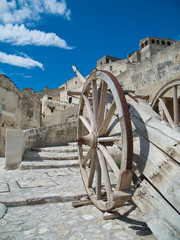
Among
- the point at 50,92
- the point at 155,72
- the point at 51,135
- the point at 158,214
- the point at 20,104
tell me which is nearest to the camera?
the point at 158,214

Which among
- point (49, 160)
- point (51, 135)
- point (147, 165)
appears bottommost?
point (49, 160)

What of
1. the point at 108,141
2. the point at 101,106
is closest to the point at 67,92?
the point at 101,106

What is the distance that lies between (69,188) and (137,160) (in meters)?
1.85

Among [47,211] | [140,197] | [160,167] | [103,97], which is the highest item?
[103,97]

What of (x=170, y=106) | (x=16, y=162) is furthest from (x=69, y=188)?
(x=170, y=106)

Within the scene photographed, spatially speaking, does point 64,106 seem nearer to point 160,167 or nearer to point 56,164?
point 56,164

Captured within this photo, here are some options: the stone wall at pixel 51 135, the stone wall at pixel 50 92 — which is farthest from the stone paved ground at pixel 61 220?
the stone wall at pixel 50 92

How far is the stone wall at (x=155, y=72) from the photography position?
261 inches

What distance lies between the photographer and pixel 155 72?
7.36 metres

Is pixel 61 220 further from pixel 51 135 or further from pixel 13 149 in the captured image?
pixel 51 135

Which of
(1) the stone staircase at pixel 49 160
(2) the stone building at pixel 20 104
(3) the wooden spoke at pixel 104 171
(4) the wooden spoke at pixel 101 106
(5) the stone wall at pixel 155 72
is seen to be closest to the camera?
(3) the wooden spoke at pixel 104 171

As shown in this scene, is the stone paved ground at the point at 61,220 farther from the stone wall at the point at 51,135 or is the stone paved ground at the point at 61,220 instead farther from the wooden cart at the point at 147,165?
the stone wall at the point at 51,135

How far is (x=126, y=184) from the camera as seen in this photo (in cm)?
168

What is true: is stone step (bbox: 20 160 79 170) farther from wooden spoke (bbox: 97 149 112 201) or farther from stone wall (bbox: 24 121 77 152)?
wooden spoke (bbox: 97 149 112 201)
